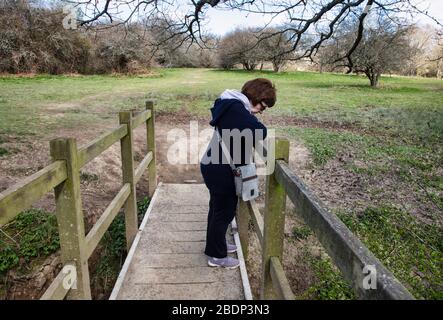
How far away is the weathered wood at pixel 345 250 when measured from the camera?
122 cm

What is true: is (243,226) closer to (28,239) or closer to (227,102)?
(227,102)

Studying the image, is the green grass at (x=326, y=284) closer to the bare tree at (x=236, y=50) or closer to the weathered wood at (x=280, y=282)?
the weathered wood at (x=280, y=282)

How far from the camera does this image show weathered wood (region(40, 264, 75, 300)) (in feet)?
7.24

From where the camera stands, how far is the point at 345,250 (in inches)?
58.5

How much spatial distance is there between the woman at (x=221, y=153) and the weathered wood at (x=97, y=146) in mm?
875

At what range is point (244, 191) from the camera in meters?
3.04

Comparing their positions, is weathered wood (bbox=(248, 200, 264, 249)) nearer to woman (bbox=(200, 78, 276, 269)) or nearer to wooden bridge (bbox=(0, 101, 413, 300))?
wooden bridge (bbox=(0, 101, 413, 300))

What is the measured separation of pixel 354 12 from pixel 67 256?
22.9 feet

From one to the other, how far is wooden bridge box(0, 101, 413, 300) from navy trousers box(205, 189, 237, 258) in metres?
0.19

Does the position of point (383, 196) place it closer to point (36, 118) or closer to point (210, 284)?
point (210, 284)

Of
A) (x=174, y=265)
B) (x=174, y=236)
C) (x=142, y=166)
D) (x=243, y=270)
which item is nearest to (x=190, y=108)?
(x=142, y=166)

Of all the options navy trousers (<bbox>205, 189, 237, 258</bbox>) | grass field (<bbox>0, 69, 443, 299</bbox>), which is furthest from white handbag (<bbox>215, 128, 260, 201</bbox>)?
grass field (<bbox>0, 69, 443, 299</bbox>)

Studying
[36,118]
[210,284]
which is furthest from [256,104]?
[36,118]
